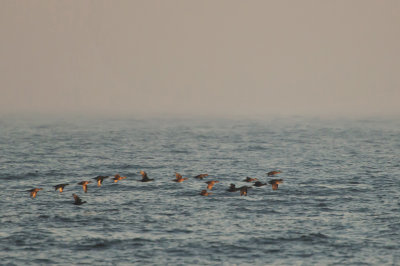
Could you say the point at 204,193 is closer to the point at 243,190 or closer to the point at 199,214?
the point at 243,190

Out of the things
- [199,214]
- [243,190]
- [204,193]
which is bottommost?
[199,214]

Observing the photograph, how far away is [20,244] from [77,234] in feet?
9.49

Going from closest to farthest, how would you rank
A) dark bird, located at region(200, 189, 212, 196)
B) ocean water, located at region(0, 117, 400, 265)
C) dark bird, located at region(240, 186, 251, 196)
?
ocean water, located at region(0, 117, 400, 265) → dark bird, located at region(240, 186, 251, 196) → dark bird, located at region(200, 189, 212, 196)

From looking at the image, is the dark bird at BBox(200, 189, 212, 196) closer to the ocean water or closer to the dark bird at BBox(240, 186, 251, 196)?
the ocean water

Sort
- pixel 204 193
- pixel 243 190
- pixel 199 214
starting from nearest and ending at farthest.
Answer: pixel 199 214 → pixel 243 190 → pixel 204 193

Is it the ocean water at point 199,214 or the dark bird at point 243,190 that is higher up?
the dark bird at point 243,190

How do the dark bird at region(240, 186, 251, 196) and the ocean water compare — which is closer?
the ocean water

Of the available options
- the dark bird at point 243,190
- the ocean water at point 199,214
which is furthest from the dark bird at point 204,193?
the dark bird at point 243,190

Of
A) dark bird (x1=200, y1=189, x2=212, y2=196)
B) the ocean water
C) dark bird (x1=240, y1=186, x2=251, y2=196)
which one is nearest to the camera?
the ocean water

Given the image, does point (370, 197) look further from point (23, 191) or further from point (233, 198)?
point (23, 191)

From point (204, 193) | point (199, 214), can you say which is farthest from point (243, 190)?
point (199, 214)

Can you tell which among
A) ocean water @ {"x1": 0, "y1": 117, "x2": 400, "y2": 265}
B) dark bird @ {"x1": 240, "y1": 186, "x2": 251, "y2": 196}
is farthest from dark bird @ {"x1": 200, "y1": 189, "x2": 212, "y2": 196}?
dark bird @ {"x1": 240, "y1": 186, "x2": 251, "y2": 196}

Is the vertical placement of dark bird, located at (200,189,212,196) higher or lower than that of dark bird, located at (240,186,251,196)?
lower

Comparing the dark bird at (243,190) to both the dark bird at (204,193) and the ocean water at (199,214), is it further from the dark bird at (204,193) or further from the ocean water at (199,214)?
the dark bird at (204,193)
